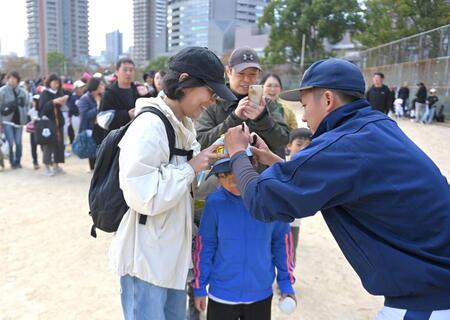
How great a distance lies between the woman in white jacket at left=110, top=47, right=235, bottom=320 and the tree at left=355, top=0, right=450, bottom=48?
26.4 metres

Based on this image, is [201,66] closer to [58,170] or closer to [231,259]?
[231,259]

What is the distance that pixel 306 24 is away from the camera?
38.1m

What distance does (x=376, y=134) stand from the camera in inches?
57.8

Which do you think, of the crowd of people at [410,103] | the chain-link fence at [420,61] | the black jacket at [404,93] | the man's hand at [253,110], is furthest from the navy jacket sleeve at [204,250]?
the black jacket at [404,93]

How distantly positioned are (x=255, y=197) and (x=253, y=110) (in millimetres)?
845

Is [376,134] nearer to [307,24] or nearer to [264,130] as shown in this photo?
[264,130]

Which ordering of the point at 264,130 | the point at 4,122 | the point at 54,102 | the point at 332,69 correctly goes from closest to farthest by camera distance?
the point at 332,69 < the point at 264,130 < the point at 54,102 < the point at 4,122

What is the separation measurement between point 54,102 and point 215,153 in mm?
6241

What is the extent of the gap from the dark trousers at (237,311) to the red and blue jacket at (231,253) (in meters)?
0.04

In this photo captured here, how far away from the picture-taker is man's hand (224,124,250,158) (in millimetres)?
1940

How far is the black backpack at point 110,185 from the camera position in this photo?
1885 mm

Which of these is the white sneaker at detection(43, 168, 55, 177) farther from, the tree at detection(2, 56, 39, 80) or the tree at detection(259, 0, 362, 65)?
the tree at detection(259, 0, 362, 65)

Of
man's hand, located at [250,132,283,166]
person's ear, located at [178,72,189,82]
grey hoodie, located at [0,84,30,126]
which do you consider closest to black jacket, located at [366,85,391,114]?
grey hoodie, located at [0,84,30,126]

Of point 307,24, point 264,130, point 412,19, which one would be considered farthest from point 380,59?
point 264,130
